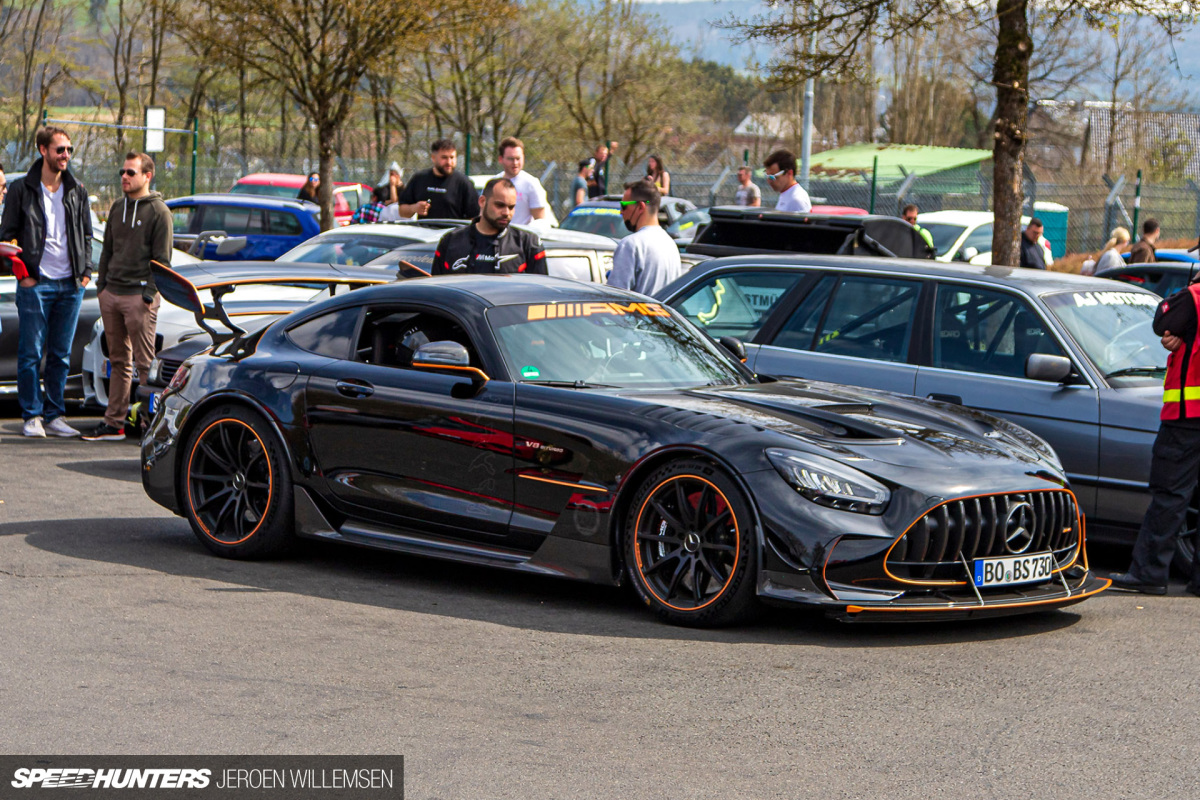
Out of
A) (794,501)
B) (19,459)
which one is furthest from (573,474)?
(19,459)

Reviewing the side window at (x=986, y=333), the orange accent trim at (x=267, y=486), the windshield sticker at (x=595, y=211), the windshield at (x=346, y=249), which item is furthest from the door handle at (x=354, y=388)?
the windshield sticker at (x=595, y=211)

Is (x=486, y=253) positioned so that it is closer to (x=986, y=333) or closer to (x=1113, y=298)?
(x=986, y=333)

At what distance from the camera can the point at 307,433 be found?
23.7ft

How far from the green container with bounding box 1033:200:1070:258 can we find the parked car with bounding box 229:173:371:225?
13654 mm

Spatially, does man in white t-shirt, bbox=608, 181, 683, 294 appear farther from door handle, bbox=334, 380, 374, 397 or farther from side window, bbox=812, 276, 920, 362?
door handle, bbox=334, 380, 374, 397

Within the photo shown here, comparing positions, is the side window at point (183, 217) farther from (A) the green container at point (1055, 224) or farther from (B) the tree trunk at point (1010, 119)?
(A) the green container at point (1055, 224)

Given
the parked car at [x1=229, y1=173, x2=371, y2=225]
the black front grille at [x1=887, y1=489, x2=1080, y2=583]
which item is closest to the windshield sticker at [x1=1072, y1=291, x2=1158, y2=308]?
the black front grille at [x1=887, y1=489, x2=1080, y2=583]

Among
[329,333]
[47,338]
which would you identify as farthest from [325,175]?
[329,333]

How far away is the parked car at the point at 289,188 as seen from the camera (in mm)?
30703

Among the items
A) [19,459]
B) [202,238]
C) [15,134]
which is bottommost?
[19,459]

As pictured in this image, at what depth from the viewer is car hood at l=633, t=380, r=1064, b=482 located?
238 inches

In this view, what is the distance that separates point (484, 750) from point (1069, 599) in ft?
9.32

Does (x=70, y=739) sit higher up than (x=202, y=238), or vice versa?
(x=202, y=238)

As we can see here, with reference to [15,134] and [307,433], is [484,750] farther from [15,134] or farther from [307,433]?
[15,134]
